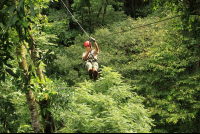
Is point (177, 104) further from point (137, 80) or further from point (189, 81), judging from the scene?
point (137, 80)

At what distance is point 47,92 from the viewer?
10.4 feet

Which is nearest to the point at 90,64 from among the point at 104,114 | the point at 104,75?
the point at 104,114

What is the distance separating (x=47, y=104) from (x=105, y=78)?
3.10 metres

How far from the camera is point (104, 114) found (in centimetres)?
409

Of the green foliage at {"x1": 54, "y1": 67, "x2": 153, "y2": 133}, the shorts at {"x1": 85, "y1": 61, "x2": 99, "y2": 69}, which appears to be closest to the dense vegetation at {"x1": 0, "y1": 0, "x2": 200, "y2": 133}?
the green foliage at {"x1": 54, "y1": 67, "x2": 153, "y2": 133}

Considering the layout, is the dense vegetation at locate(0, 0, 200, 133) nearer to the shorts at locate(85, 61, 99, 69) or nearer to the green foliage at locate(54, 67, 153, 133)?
→ the green foliage at locate(54, 67, 153, 133)

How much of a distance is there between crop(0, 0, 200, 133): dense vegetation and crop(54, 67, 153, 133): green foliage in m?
0.02

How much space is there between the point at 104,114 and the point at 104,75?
249 cm

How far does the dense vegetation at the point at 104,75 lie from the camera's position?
66.6 inches

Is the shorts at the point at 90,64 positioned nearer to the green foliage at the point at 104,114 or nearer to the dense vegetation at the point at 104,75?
the dense vegetation at the point at 104,75

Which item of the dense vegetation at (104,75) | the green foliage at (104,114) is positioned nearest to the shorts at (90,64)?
the dense vegetation at (104,75)

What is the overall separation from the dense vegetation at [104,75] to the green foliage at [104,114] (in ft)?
0.06

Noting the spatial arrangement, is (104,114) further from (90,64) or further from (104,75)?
(104,75)

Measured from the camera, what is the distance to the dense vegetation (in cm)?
169
